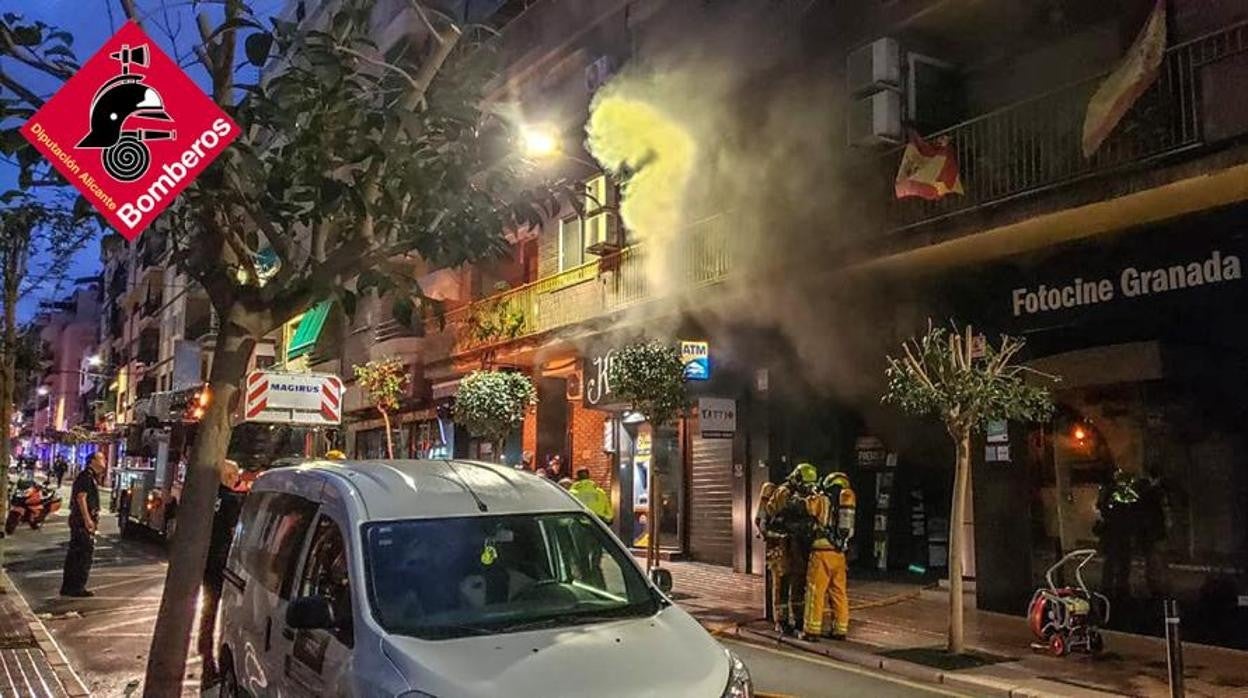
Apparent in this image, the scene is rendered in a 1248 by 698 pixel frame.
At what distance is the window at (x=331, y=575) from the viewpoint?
12.9ft

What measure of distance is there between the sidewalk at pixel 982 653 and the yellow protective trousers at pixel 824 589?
224 mm

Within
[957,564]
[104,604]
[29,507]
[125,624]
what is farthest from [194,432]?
[29,507]

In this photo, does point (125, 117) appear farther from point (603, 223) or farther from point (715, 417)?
point (603, 223)

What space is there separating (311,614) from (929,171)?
9.49 m

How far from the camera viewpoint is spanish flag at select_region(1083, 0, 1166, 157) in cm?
940

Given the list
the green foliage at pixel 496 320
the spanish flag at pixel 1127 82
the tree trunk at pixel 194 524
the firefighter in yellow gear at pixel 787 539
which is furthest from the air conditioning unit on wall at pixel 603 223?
the tree trunk at pixel 194 524

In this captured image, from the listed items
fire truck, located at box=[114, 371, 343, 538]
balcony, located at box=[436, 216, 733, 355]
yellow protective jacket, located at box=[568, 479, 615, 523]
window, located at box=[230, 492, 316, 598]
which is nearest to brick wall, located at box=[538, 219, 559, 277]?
balcony, located at box=[436, 216, 733, 355]

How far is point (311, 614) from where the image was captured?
12.6ft

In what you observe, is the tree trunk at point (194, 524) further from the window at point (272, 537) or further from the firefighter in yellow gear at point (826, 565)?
the firefighter in yellow gear at point (826, 565)

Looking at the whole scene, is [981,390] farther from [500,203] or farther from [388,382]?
[388,382]

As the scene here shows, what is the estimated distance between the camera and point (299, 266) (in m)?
6.45

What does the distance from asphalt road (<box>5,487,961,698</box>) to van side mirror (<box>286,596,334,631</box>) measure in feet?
12.1

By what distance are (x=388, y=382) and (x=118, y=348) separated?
161 feet

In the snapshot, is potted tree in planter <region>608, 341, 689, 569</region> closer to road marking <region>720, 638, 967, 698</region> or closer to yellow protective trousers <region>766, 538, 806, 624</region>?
yellow protective trousers <region>766, 538, 806, 624</region>
